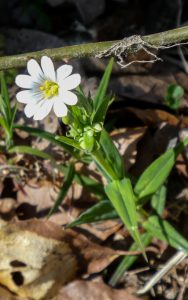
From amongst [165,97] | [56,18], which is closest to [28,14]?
[56,18]

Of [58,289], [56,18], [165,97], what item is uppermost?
[56,18]

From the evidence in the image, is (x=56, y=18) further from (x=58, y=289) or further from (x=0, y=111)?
(x=58, y=289)

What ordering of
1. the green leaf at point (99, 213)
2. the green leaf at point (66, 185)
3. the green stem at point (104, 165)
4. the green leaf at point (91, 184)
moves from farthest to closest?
the green leaf at point (91, 184) → the green leaf at point (66, 185) → the green leaf at point (99, 213) → the green stem at point (104, 165)

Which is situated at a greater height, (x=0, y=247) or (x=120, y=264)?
(x=0, y=247)

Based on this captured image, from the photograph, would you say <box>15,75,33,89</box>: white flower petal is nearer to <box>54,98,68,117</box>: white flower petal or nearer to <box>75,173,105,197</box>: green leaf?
<box>54,98,68,117</box>: white flower petal

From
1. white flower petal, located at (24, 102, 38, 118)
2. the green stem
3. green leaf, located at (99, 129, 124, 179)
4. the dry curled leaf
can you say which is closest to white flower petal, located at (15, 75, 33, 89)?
white flower petal, located at (24, 102, 38, 118)

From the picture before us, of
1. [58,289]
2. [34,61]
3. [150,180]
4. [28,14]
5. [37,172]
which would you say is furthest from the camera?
[28,14]

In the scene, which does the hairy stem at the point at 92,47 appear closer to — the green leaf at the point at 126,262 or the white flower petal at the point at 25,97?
the white flower petal at the point at 25,97

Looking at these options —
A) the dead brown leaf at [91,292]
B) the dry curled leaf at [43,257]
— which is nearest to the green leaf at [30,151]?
the dry curled leaf at [43,257]
